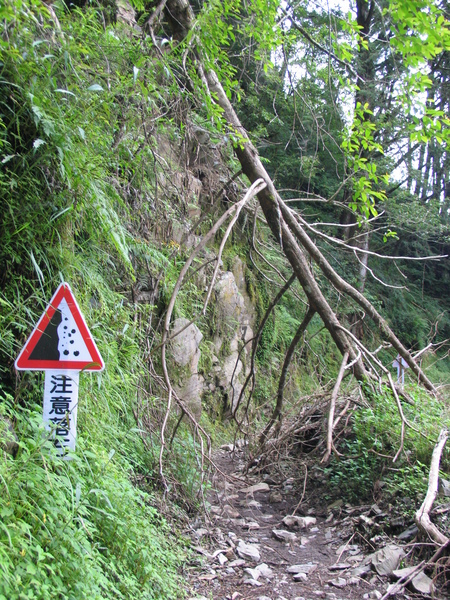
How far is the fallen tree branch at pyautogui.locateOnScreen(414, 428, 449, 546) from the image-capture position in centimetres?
323

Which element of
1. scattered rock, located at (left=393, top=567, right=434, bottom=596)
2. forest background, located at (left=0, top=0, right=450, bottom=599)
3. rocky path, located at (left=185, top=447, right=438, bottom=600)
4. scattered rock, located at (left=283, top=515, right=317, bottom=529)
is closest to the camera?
forest background, located at (left=0, top=0, right=450, bottom=599)

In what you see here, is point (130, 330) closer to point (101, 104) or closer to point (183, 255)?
point (101, 104)

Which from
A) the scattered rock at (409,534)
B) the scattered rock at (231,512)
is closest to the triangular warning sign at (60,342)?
the scattered rock at (231,512)

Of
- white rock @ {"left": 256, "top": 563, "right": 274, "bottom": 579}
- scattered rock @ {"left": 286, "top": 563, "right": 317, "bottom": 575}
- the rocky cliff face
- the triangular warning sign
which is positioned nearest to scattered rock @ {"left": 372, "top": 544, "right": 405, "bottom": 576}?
scattered rock @ {"left": 286, "top": 563, "right": 317, "bottom": 575}

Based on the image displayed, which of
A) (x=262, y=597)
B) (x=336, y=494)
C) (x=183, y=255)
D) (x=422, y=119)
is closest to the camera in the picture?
(x=262, y=597)

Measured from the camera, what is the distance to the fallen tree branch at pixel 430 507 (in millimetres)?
3230

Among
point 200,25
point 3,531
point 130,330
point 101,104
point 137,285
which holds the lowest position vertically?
point 3,531

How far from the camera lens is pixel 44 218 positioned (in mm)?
2891

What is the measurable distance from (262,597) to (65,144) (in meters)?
3.04

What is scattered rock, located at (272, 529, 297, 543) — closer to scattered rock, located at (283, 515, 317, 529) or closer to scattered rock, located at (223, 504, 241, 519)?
scattered rock, located at (283, 515, 317, 529)

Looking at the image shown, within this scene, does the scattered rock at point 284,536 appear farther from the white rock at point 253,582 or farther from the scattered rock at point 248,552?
the white rock at point 253,582

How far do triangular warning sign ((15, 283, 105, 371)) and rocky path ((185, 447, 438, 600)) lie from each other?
1643mm

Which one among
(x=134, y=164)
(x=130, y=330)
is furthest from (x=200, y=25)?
(x=130, y=330)

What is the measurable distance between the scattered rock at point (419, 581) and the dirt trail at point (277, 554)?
73mm
